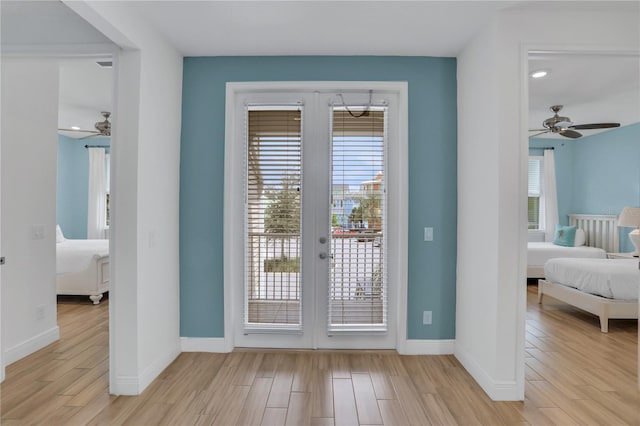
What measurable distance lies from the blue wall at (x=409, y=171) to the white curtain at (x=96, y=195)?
499cm

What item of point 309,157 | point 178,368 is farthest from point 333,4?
point 178,368

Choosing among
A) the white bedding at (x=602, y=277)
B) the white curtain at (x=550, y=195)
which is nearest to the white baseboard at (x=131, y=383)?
the white bedding at (x=602, y=277)

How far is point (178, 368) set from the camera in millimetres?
2715

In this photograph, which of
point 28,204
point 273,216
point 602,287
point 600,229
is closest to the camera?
point 28,204

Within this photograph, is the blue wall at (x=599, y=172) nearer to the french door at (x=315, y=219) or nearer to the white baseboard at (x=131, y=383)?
the french door at (x=315, y=219)

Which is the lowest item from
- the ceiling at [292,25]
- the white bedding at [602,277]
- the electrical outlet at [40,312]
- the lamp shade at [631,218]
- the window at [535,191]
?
the electrical outlet at [40,312]

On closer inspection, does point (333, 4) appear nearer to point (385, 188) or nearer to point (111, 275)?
point (385, 188)

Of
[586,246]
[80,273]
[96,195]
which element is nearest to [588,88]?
[586,246]

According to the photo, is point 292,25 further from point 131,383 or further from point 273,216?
point 131,383

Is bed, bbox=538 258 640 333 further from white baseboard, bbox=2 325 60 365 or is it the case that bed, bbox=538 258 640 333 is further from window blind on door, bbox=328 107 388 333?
white baseboard, bbox=2 325 60 365

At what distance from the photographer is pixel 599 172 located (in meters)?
6.11

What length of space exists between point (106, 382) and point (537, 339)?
388 cm

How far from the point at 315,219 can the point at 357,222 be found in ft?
1.25

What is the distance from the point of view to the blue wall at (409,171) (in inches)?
118
